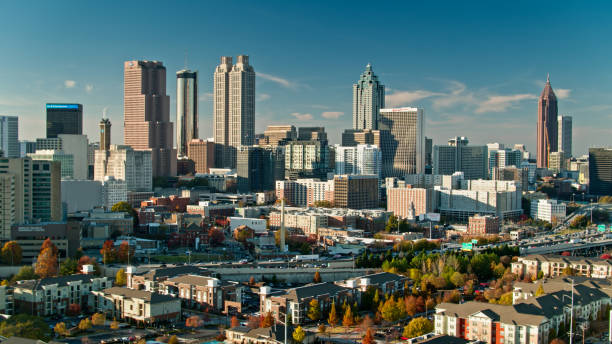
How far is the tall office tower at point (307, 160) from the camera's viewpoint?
2758 inches

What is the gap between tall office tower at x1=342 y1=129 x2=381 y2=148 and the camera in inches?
3130

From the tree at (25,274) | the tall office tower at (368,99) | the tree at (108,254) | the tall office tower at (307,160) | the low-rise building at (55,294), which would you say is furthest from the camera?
the tall office tower at (368,99)

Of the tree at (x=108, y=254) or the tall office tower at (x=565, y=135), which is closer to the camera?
the tree at (x=108, y=254)

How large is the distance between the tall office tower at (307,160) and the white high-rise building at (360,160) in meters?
2.50

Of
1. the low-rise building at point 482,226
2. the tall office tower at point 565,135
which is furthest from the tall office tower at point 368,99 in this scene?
the low-rise building at point 482,226

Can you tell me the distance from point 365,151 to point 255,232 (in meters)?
28.6

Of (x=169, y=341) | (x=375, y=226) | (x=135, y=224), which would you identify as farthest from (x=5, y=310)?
(x=375, y=226)

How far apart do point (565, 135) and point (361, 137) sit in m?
65.2

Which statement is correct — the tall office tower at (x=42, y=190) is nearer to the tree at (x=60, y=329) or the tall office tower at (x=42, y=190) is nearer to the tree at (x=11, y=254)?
the tree at (x=11, y=254)

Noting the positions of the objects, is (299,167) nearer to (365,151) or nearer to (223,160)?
(365,151)

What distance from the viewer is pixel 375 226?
4909 centimetres

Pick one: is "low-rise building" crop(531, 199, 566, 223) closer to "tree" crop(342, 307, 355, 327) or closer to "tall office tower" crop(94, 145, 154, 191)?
"tall office tower" crop(94, 145, 154, 191)

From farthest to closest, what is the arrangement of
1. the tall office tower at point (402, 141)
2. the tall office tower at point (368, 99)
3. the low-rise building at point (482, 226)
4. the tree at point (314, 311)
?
1. the tall office tower at point (368, 99)
2. the tall office tower at point (402, 141)
3. the low-rise building at point (482, 226)
4. the tree at point (314, 311)

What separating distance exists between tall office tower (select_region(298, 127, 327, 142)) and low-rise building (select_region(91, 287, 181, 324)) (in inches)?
2543
